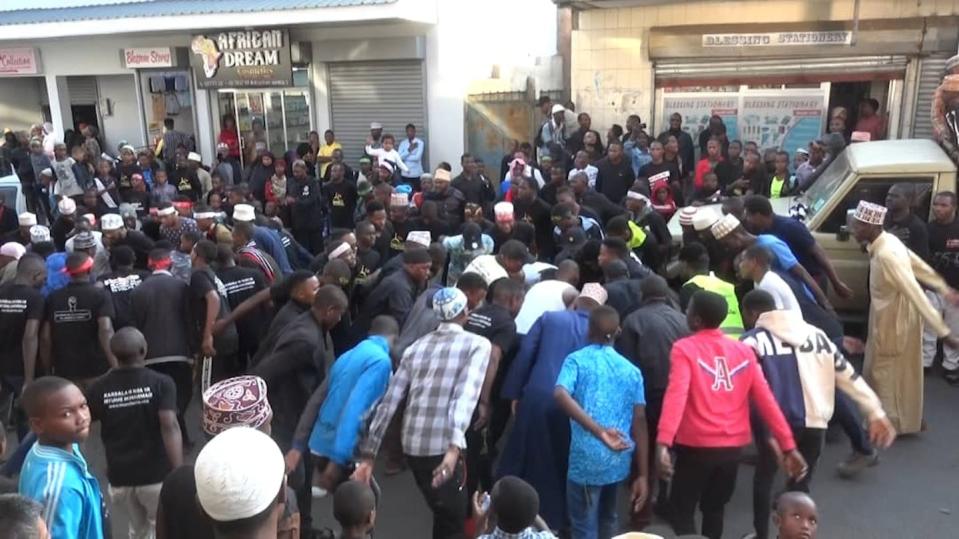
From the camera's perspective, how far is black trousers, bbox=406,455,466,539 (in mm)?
4129

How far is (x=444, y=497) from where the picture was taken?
4152mm

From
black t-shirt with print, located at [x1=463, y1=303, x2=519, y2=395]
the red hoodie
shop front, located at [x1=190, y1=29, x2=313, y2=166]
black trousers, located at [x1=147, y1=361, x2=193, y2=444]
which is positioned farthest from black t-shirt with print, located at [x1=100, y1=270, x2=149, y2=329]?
shop front, located at [x1=190, y1=29, x2=313, y2=166]

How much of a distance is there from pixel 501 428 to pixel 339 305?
1762 mm

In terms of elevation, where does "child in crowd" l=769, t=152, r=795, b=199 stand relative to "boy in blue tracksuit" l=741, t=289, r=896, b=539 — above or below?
above

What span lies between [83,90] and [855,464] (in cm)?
1707

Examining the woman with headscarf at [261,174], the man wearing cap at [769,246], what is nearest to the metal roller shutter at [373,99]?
the woman with headscarf at [261,174]

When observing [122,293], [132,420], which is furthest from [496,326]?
[122,293]

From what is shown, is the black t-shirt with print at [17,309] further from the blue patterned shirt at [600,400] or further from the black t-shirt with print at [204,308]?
Answer: the blue patterned shirt at [600,400]

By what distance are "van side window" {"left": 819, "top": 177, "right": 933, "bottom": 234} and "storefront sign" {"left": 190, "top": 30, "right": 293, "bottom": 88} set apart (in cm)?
934

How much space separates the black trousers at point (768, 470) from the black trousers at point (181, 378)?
402cm

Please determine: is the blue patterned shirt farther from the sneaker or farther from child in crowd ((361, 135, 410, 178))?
child in crowd ((361, 135, 410, 178))

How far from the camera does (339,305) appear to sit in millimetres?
4582

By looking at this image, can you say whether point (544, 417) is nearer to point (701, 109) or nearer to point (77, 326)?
point (77, 326)

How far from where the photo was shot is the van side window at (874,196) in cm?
727
